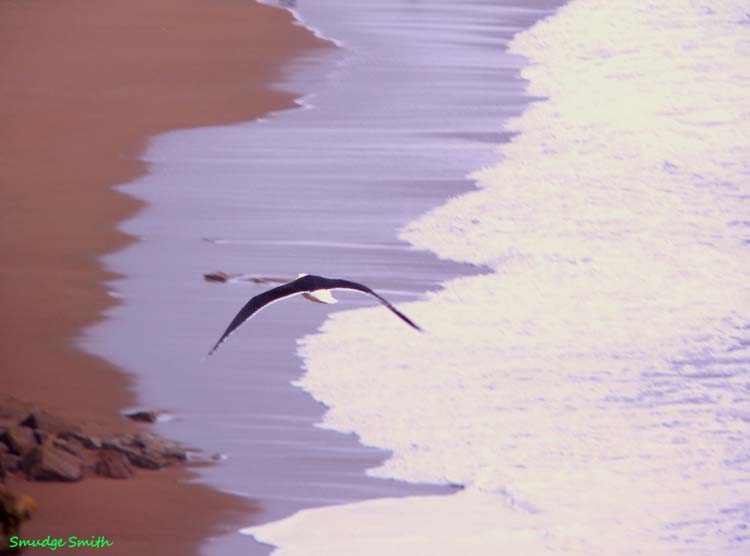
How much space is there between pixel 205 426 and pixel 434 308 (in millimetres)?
2367

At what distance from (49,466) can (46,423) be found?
61cm

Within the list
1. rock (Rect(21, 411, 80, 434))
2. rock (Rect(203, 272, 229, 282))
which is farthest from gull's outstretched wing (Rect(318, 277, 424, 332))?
rock (Rect(203, 272, 229, 282))

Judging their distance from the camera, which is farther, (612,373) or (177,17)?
(177,17)

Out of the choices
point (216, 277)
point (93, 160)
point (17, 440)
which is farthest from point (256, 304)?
point (93, 160)

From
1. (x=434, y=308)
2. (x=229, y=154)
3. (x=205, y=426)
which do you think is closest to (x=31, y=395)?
(x=205, y=426)

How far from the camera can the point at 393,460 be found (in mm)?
6867

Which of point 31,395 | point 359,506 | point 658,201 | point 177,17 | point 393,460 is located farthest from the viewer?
point 177,17

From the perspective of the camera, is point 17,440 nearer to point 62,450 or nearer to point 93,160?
point 62,450

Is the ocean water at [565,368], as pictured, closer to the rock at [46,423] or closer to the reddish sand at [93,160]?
the reddish sand at [93,160]

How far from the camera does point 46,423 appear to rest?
6699 mm

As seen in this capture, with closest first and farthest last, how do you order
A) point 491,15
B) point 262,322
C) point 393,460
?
point 393,460
point 262,322
point 491,15

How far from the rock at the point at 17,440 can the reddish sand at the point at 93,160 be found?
23cm

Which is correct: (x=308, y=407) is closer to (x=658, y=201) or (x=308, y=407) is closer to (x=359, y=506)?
(x=359, y=506)

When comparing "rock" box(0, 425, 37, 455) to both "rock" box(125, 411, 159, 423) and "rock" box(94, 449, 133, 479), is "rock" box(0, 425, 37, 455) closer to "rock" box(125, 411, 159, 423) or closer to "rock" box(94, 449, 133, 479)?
"rock" box(94, 449, 133, 479)
